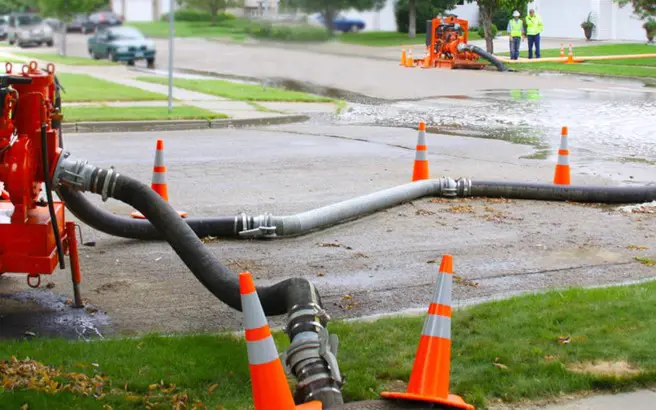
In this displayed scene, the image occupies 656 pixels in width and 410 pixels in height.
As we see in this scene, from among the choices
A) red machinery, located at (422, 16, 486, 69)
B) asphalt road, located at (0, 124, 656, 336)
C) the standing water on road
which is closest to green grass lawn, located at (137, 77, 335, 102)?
the standing water on road

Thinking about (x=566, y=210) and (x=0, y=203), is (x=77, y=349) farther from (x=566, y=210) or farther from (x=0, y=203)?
(x=566, y=210)

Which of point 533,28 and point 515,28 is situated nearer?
point 515,28

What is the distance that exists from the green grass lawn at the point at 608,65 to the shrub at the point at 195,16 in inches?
996

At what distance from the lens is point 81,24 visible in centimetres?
1319

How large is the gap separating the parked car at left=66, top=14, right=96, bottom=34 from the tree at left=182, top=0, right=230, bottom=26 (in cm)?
357

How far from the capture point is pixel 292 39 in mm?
9555

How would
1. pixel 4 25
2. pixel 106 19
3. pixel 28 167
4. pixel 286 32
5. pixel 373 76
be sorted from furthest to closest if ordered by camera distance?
1. pixel 373 76
2. pixel 4 25
3. pixel 106 19
4. pixel 286 32
5. pixel 28 167

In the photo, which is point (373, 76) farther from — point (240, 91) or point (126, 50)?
point (126, 50)

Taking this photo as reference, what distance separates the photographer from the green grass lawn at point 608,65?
108 feet

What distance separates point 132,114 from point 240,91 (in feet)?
21.0

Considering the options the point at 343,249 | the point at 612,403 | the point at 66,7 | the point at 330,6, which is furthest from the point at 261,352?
the point at 66,7

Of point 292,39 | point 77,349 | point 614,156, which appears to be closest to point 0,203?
point 77,349

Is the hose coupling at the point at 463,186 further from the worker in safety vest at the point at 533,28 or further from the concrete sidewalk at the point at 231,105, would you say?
the worker in safety vest at the point at 533,28

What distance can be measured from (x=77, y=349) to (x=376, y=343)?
1759mm
